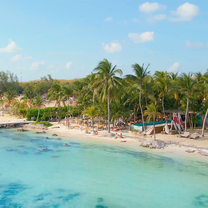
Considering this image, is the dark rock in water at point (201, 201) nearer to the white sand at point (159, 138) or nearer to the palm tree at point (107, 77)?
the white sand at point (159, 138)

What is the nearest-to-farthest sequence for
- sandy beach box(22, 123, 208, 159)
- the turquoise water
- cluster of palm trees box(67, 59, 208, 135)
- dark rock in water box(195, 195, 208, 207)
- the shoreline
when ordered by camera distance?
dark rock in water box(195, 195, 208, 207)
the turquoise water
the shoreline
sandy beach box(22, 123, 208, 159)
cluster of palm trees box(67, 59, 208, 135)

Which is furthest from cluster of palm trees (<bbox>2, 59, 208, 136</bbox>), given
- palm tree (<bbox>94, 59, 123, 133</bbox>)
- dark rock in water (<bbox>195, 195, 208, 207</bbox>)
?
dark rock in water (<bbox>195, 195, 208, 207</bbox>)

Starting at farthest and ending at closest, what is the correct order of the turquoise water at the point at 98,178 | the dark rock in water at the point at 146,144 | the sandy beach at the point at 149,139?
1. the dark rock in water at the point at 146,144
2. the sandy beach at the point at 149,139
3. the turquoise water at the point at 98,178

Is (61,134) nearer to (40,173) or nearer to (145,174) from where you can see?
(40,173)

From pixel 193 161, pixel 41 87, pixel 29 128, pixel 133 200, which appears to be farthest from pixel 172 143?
pixel 41 87

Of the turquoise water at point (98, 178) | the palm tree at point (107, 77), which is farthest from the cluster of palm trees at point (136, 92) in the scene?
the turquoise water at point (98, 178)

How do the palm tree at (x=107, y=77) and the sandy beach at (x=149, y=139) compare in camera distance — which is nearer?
the sandy beach at (x=149, y=139)

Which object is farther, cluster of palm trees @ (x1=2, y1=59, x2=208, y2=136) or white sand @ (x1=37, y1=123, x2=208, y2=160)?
cluster of palm trees @ (x1=2, y1=59, x2=208, y2=136)

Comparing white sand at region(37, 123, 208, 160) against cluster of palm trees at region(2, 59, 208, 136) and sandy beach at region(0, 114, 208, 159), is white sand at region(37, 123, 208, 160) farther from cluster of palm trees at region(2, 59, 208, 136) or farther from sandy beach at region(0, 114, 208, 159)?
A: cluster of palm trees at region(2, 59, 208, 136)
